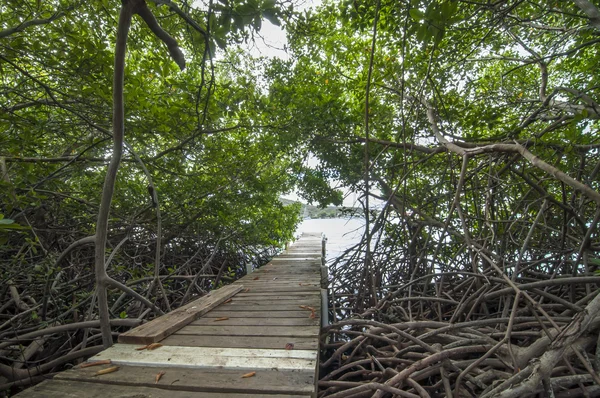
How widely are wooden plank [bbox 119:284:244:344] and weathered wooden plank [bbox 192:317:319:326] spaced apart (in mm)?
98

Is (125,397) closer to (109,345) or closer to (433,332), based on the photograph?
(109,345)

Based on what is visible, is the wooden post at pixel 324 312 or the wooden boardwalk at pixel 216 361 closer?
the wooden boardwalk at pixel 216 361

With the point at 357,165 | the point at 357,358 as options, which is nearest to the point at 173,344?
the point at 357,358

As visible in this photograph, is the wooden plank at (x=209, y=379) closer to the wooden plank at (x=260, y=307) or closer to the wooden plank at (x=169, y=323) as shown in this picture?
the wooden plank at (x=169, y=323)

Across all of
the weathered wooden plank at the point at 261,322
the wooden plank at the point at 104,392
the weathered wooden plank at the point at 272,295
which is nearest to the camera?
the wooden plank at the point at 104,392

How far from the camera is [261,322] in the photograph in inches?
89.1

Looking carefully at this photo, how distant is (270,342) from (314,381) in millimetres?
540

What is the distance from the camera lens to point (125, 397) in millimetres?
1242

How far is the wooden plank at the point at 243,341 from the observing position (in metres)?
1.80

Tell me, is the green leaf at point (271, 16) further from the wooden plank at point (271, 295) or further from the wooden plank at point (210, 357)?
the wooden plank at point (271, 295)

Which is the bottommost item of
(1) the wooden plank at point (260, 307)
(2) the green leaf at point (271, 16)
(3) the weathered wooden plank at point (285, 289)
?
(3) the weathered wooden plank at point (285, 289)

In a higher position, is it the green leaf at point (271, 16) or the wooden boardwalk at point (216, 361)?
the green leaf at point (271, 16)

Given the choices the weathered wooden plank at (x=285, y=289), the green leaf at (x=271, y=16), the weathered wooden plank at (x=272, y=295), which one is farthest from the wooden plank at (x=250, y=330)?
the green leaf at (x=271, y=16)

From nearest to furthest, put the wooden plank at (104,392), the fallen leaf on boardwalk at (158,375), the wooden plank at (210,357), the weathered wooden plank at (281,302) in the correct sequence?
the wooden plank at (104,392) < the fallen leaf on boardwalk at (158,375) < the wooden plank at (210,357) < the weathered wooden plank at (281,302)
